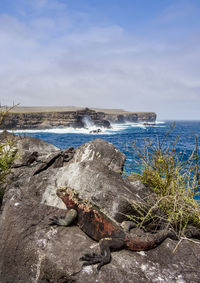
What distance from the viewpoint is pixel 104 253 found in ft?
10.7

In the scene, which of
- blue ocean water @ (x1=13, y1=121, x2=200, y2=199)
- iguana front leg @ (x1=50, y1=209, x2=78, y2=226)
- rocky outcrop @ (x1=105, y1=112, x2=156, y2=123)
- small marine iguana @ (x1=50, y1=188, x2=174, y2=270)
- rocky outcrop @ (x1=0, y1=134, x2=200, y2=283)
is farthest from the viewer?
rocky outcrop @ (x1=105, y1=112, x2=156, y2=123)

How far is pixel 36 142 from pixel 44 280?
7.10 metres

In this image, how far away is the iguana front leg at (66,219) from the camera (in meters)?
3.91

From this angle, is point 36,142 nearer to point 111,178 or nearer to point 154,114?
point 111,178

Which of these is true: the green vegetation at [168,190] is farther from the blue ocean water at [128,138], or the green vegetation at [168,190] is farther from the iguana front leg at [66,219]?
the iguana front leg at [66,219]

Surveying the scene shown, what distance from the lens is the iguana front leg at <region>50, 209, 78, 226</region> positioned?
12.8 feet

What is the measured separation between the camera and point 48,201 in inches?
207

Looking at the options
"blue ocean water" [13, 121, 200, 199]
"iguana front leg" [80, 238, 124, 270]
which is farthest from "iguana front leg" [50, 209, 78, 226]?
"blue ocean water" [13, 121, 200, 199]

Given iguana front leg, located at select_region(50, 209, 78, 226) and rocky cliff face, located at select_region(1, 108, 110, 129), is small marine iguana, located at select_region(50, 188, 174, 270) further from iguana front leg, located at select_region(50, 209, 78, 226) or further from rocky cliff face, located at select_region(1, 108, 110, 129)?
rocky cliff face, located at select_region(1, 108, 110, 129)

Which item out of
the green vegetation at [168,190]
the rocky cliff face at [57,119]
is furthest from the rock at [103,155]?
the rocky cliff face at [57,119]

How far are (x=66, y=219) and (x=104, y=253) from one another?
101 centimetres

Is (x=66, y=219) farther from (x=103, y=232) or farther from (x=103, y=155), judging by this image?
(x=103, y=155)

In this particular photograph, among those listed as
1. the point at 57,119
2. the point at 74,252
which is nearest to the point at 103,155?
the point at 74,252

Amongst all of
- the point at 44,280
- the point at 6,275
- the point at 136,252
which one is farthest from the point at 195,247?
the point at 6,275
